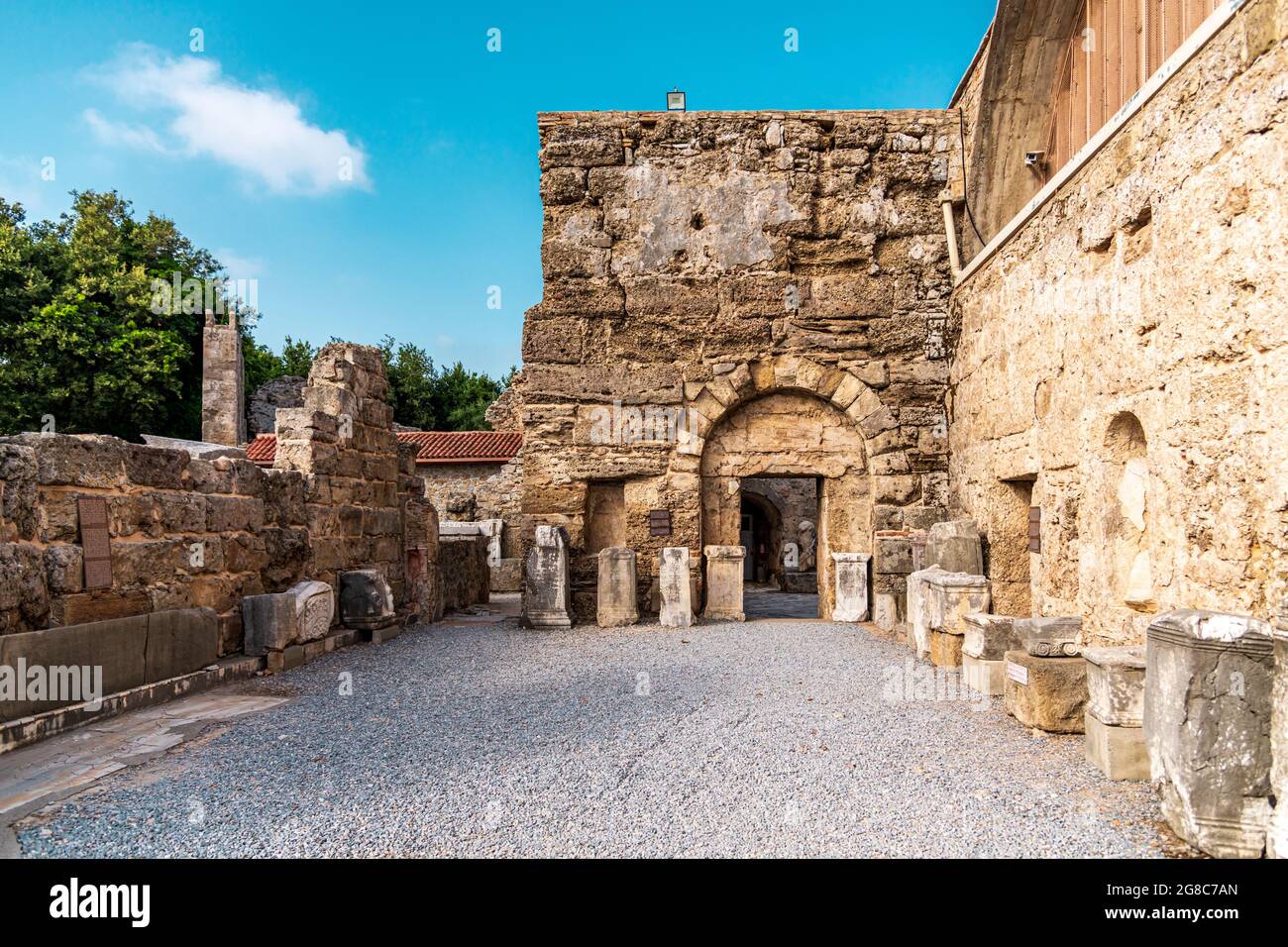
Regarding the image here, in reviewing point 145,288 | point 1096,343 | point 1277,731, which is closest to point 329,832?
point 1277,731

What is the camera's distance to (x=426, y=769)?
12.4 feet

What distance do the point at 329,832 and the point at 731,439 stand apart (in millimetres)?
6842

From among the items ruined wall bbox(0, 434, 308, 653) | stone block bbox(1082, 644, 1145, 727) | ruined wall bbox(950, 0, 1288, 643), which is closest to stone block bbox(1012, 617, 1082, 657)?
ruined wall bbox(950, 0, 1288, 643)

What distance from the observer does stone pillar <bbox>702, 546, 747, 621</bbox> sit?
8805 millimetres

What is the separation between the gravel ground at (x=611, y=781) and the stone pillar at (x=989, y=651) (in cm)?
31

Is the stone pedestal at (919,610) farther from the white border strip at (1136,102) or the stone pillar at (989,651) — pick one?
the white border strip at (1136,102)

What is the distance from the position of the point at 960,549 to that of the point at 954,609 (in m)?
1.16

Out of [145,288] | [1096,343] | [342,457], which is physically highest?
[145,288]

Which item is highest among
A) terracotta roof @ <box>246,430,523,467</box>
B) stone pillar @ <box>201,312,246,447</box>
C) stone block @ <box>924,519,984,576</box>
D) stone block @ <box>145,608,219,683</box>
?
stone pillar @ <box>201,312,246,447</box>

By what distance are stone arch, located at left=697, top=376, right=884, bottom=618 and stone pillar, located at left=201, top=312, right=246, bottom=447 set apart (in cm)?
1931

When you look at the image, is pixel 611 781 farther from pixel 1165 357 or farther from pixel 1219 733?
pixel 1165 357

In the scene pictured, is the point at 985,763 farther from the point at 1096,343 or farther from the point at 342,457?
the point at 342,457

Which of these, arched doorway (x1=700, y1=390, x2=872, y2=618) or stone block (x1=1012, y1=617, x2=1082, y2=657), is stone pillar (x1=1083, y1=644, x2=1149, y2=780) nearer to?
stone block (x1=1012, y1=617, x2=1082, y2=657)

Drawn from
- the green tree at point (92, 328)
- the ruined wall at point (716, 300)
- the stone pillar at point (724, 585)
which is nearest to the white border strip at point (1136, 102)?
the ruined wall at point (716, 300)
